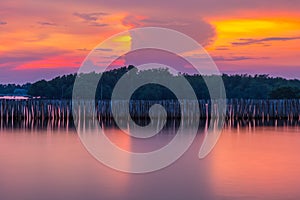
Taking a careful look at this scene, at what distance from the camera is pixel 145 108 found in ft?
97.2

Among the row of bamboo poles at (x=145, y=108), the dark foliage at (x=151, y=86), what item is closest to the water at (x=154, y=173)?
the row of bamboo poles at (x=145, y=108)

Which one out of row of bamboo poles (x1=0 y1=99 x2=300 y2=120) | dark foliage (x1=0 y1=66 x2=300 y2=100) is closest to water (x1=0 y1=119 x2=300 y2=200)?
row of bamboo poles (x1=0 y1=99 x2=300 y2=120)

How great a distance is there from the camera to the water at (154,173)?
9.51 m

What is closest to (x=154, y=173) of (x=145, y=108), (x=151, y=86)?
(x=145, y=108)

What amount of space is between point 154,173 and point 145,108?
712 inches

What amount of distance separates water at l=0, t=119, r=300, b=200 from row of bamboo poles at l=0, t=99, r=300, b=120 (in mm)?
10989

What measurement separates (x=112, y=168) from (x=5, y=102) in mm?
17430

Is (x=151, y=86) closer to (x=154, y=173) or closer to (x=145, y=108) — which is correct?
(x=145, y=108)

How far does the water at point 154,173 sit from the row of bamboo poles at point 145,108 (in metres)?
11.0

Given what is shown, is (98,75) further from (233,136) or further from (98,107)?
(233,136)

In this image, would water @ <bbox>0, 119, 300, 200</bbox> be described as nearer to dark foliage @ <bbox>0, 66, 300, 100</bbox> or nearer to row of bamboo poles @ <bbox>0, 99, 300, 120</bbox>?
row of bamboo poles @ <bbox>0, 99, 300, 120</bbox>

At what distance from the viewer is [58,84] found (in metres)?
61.0

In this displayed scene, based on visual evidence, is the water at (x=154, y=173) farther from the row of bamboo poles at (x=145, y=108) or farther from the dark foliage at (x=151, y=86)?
the dark foliage at (x=151, y=86)

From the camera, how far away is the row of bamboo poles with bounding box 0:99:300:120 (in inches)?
1129
